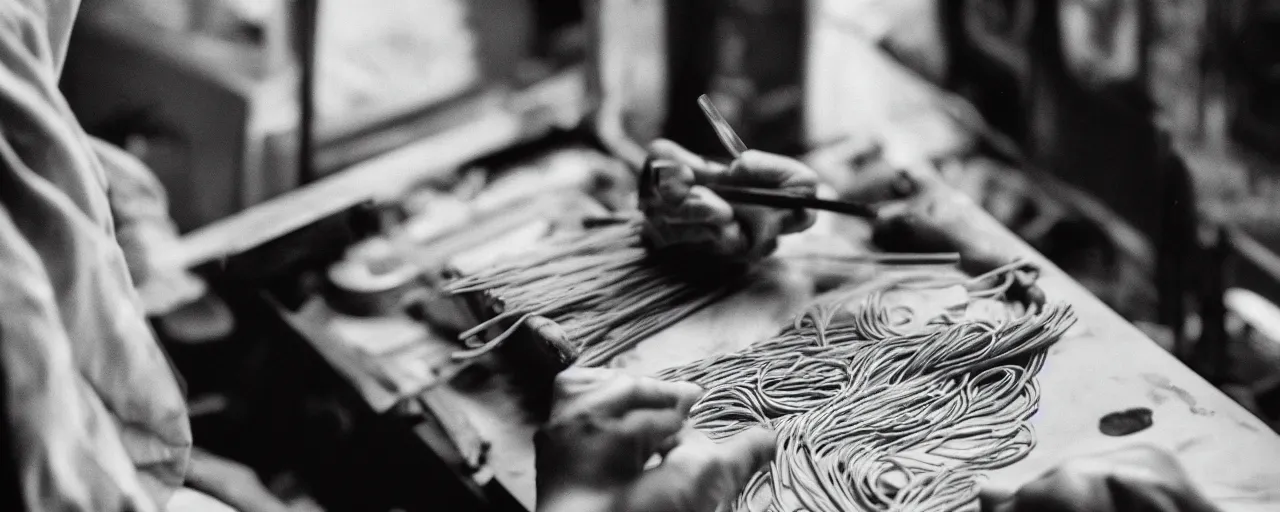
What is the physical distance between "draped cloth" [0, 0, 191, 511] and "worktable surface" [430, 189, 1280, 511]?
12.4 inches

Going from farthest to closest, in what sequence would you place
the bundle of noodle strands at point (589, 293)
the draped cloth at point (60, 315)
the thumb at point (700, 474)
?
the bundle of noodle strands at point (589, 293) → the thumb at point (700, 474) → the draped cloth at point (60, 315)

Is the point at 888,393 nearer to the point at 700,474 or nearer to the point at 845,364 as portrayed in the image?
the point at 845,364

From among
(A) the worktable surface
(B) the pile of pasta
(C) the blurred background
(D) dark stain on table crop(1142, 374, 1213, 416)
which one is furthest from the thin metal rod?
(D) dark stain on table crop(1142, 374, 1213, 416)

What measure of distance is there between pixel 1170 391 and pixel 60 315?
0.88 metres

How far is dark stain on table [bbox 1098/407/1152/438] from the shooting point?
1.15 m

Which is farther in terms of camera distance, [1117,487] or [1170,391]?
[1170,391]

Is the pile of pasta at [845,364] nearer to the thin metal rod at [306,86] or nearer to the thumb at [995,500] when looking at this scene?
the thumb at [995,500]

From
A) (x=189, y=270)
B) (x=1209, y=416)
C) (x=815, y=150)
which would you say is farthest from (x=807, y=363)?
(x=189, y=270)

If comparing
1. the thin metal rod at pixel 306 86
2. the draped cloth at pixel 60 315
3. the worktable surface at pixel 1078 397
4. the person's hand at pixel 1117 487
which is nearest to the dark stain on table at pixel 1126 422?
the worktable surface at pixel 1078 397

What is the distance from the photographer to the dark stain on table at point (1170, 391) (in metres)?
1.17

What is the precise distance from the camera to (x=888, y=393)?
1195 mm

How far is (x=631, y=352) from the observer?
1.28 m

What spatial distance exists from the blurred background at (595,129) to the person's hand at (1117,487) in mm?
604

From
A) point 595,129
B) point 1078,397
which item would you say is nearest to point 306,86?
point 595,129
